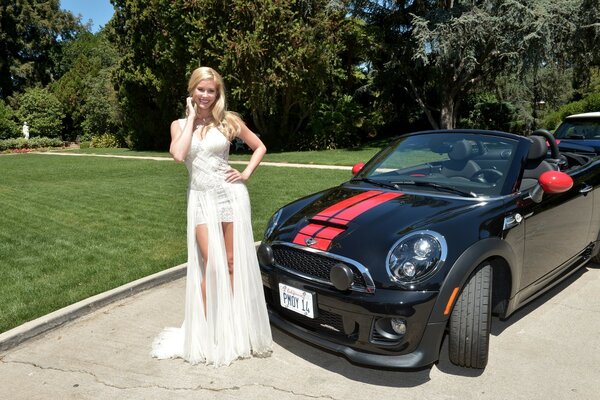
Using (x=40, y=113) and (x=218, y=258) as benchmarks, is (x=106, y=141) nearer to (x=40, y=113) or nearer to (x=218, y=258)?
(x=40, y=113)

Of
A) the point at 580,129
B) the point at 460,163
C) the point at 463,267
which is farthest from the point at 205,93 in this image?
the point at 580,129

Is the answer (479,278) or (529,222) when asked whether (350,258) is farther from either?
(529,222)

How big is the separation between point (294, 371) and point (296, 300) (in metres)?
0.49

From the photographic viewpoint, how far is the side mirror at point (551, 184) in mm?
3500

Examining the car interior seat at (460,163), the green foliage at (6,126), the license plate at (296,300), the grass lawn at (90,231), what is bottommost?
the grass lawn at (90,231)

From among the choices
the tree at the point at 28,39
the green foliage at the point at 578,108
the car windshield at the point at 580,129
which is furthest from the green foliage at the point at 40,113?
the car windshield at the point at 580,129

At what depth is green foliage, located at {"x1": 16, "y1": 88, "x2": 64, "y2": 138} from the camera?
4766cm

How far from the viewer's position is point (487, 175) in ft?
12.1

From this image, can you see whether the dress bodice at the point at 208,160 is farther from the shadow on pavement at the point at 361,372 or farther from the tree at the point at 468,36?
the tree at the point at 468,36

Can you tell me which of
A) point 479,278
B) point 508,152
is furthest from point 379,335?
point 508,152

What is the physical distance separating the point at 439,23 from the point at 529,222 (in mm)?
19829

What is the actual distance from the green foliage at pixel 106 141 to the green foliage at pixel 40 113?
840 centimetres

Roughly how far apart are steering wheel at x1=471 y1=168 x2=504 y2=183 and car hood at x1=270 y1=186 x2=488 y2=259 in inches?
14.7

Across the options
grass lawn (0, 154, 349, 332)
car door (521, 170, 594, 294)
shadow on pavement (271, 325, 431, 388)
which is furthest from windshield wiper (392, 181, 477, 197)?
grass lawn (0, 154, 349, 332)
